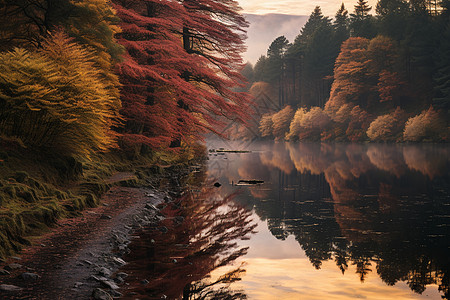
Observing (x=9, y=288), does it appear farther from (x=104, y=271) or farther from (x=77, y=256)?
(x=77, y=256)

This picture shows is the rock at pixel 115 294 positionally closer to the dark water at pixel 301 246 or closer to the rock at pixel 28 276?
the dark water at pixel 301 246

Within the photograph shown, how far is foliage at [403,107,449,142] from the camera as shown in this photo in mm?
60062

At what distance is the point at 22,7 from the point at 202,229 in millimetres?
9195

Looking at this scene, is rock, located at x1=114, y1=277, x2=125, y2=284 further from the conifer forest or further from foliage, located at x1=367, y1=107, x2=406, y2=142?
foliage, located at x1=367, y1=107, x2=406, y2=142

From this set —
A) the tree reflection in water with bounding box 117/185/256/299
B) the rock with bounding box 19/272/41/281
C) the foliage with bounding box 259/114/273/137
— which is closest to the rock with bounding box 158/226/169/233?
the tree reflection in water with bounding box 117/185/256/299

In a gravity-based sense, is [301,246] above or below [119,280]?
below

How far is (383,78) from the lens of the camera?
239ft

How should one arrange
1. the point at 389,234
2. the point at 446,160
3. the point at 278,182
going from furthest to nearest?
the point at 446,160 → the point at 278,182 → the point at 389,234

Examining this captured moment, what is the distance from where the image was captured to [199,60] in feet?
82.9

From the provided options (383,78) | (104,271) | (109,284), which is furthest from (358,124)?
(109,284)

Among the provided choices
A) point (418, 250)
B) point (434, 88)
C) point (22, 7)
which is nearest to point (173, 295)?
point (418, 250)

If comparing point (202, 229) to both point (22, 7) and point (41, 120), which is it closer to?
point (41, 120)

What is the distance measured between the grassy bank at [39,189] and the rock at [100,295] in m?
1.97

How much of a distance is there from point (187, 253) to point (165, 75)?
15.0 metres
